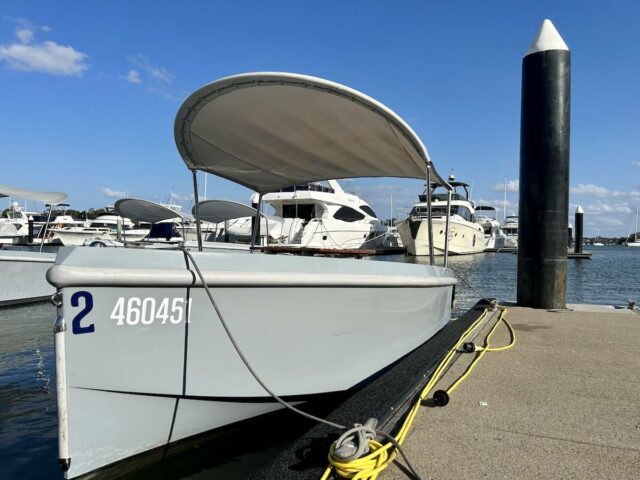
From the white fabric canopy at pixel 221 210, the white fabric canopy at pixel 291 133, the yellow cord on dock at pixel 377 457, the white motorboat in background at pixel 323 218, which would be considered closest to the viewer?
the yellow cord on dock at pixel 377 457

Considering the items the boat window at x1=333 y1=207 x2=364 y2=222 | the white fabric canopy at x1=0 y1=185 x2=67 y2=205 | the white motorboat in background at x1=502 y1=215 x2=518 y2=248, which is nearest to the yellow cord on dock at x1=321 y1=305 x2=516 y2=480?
the white fabric canopy at x1=0 y1=185 x2=67 y2=205

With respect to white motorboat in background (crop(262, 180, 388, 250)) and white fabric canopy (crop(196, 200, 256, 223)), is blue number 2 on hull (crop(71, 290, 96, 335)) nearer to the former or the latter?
white fabric canopy (crop(196, 200, 256, 223))

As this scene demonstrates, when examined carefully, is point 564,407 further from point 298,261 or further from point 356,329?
point 298,261

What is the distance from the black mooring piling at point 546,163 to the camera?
741 centimetres

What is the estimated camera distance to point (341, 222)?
35.7m

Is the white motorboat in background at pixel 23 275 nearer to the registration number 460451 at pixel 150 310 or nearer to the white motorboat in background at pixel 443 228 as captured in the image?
the registration number 460451 at pixel 150 310

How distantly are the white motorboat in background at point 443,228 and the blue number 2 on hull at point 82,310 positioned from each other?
32464 mm

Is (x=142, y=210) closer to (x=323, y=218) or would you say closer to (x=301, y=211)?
(x=323, y=218)

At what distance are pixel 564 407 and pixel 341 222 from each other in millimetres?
32441

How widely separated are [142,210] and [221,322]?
1118 cm

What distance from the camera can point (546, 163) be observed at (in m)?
7.41

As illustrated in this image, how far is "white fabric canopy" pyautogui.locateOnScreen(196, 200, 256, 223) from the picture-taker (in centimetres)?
1340

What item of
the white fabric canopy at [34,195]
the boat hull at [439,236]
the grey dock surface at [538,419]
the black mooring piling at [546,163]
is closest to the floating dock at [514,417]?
the grey dock surface at [538,419]

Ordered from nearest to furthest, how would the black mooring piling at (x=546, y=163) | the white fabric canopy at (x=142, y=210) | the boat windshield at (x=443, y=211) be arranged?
the black mooring piling at (x=546, y=163), the white fabric canopy at (x=142, y=210), the boat windshield at (x=443, y=211)
